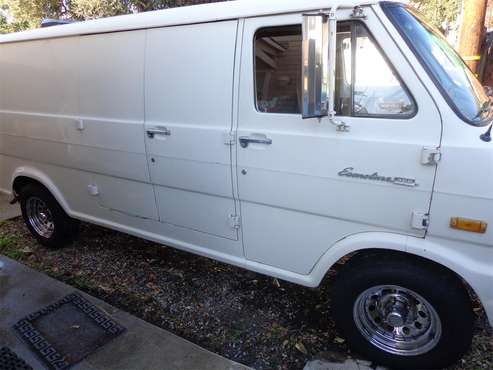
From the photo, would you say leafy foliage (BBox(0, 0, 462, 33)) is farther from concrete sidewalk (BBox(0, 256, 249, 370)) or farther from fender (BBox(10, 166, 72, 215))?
concrete sidewalk (BBox(0, 256, 249, 370))

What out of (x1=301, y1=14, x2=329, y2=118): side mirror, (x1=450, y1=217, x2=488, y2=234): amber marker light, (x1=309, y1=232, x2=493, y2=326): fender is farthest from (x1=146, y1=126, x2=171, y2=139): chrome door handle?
(x1=450, y1=217, x2=488, y2=234): amber marker light

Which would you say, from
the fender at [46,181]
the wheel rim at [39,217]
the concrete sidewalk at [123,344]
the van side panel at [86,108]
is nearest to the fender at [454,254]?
the concrete sidewalk at [123,344]

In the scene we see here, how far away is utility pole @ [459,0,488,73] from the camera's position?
5.37 m

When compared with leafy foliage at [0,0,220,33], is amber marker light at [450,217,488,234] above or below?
below

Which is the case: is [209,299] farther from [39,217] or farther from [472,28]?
[472,28]

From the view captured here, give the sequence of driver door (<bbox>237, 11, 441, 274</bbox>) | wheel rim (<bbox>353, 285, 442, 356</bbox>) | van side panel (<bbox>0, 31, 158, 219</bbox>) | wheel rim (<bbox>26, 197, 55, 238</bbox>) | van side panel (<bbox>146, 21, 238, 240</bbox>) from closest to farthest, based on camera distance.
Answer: driver door (<bbox>237, 11, 441, 274</bbox>), wheel rim (<bbox>353, 285, 442, 356</bbox>), van side panel (<bbox>146, 21, 238, 240</bbox>), van side panel (<bbox>0, 31, 158, 219</bbox>), wheel rim (<bbox>26, 197, 55, 238</bbox>)

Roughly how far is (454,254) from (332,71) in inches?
47.3

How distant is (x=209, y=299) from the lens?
3.29 metres

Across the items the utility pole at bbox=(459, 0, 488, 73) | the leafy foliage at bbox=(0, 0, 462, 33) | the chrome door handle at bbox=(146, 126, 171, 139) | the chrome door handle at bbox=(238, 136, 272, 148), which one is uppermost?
the leafy foliage at bbox=(0, 0, 462, 33)

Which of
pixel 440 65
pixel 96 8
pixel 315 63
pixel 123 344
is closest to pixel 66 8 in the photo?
pixel 96 8

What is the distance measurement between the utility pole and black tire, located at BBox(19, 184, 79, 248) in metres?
5.54

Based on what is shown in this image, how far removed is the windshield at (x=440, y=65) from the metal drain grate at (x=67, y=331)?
270 centimetres

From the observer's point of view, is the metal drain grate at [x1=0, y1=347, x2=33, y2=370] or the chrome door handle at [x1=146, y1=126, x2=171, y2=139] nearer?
the metal drain grate at [x1=0, y1=347, x2=33, y2=370]

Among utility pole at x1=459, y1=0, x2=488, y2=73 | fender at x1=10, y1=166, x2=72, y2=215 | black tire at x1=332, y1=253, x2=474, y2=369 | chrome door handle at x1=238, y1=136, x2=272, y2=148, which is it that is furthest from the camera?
utility pole at x1=459, y1=0, x2=488, y2=73
